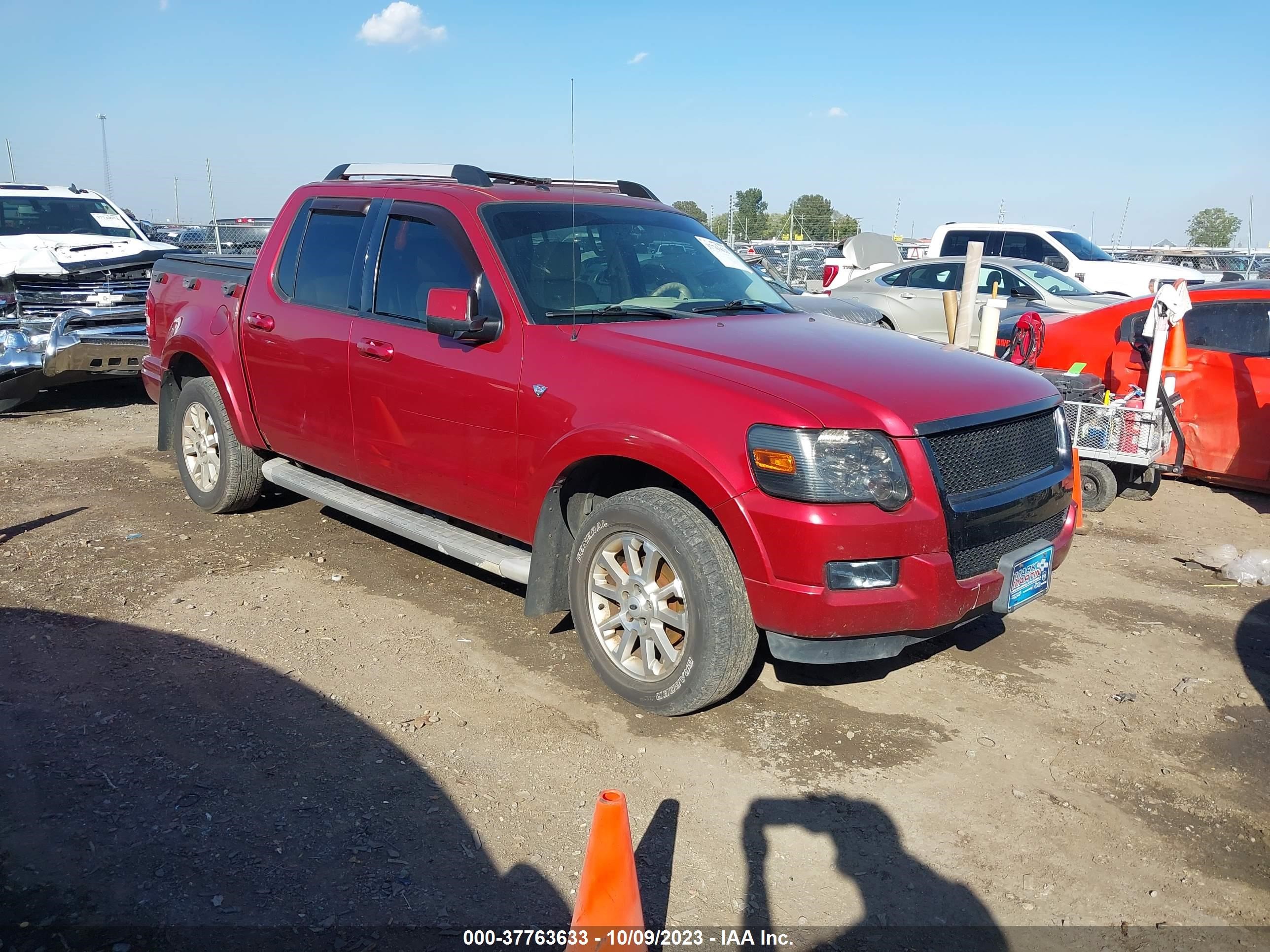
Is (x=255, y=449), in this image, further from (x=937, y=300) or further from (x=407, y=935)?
(x=937, y=300)

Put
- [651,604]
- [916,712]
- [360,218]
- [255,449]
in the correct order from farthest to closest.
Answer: [255,449]
[360,218]
[916,712]
[651,604]

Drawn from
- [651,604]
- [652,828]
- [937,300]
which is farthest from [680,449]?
[937,300]

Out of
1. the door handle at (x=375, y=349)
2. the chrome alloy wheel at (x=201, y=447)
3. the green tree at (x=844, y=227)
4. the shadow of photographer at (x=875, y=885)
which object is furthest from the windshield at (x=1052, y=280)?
the green tree at (x=844, y=227)

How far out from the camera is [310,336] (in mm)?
5328

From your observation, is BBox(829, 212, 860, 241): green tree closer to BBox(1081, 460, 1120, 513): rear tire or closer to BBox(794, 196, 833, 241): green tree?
BBox(794, 196, 833, 241): green tree

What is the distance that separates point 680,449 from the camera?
144 inches

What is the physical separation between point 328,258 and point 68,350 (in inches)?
203

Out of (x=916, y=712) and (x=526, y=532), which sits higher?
(x=526, y=532)

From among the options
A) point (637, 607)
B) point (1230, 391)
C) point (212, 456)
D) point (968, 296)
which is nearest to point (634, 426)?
point (637, 607)

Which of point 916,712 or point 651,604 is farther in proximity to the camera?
point 916,712

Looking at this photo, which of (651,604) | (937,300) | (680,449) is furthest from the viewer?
(937,300)

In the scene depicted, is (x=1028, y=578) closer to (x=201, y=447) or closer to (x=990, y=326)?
(x=990, y=326)

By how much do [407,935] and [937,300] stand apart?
36.9 feet

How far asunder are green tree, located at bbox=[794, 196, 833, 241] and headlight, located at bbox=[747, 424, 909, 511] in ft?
108
